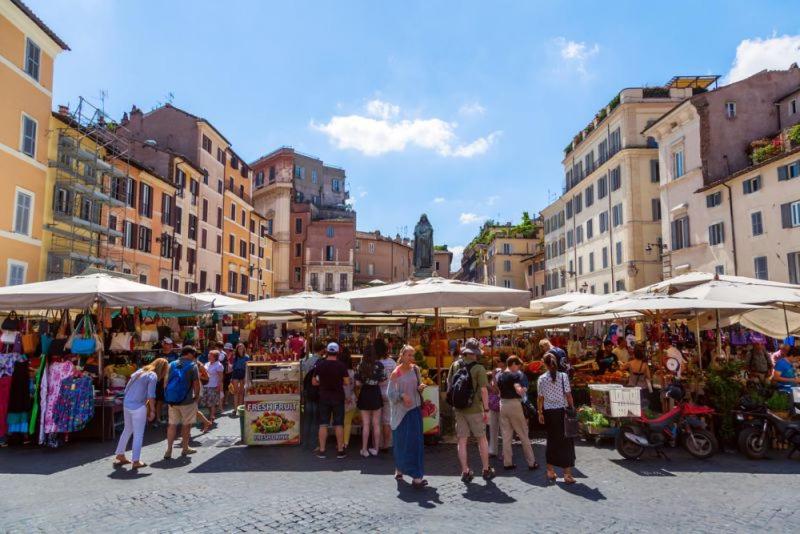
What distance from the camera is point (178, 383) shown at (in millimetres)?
8961

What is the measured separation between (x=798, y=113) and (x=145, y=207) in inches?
1369

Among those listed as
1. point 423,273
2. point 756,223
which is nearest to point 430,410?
point 423,273

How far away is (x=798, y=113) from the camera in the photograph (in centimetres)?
2936

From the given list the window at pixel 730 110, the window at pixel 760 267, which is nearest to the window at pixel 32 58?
the window at pixel 760 267

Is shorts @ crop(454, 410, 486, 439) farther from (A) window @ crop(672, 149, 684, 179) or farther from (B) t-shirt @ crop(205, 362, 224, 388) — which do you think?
(A) window @ crop(672, 149, 684, 179)

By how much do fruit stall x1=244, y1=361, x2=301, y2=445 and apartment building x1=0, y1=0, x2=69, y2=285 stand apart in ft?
50.9

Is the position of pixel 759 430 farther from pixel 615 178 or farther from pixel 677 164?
pixel 615 178

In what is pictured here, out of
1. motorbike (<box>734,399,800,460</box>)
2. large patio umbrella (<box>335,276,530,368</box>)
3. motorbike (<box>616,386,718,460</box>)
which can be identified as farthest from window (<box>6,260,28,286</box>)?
motorbike (<box>734,399,800,460</box>)

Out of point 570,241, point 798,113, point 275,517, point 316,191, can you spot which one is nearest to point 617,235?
point 570,241

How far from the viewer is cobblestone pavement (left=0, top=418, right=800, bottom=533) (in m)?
5.82

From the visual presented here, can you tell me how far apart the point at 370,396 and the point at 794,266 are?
852 inches

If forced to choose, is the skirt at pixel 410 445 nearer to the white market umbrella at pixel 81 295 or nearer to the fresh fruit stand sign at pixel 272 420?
the fresh fruit stand sign at pixel 272 420

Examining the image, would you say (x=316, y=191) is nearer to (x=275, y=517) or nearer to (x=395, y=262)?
(x=395, y=262)

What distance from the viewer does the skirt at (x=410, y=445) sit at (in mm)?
7281
